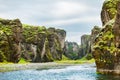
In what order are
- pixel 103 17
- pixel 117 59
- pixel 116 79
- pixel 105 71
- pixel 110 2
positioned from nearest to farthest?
pixel 116 79 < pixel 117 59 < pixel 105 71 < pixel 110 2 < pixel 103 17

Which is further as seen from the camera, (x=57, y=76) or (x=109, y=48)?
(x=57, y=76)

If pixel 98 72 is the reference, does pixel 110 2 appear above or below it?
above

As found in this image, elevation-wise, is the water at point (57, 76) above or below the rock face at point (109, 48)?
below

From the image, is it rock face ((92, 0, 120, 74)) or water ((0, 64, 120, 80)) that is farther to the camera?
rock face ((92, 0, 120, 74))

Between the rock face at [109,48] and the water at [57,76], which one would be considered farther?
the rock face at [109,48]

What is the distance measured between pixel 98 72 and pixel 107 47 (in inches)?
391

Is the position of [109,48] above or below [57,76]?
above

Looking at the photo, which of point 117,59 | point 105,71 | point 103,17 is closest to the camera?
point 117,59

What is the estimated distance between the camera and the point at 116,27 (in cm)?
9550

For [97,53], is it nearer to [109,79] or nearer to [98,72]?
[98,72]

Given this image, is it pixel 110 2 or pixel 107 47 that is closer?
pixel 107 47

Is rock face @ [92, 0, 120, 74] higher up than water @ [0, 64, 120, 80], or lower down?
higher up

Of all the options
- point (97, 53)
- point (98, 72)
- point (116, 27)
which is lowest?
point (98, 72)

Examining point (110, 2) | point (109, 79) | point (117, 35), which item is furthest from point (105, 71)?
point (110, 2)
